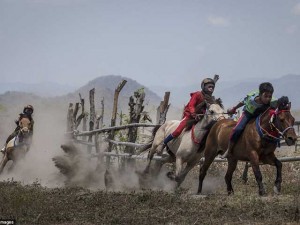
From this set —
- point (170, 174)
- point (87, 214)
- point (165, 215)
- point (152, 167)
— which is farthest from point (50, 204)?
point (152, 167)

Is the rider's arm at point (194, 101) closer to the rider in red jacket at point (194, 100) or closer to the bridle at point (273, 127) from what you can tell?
the rider in red jacket at point (194, 100)

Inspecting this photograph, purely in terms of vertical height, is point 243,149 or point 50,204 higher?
point 243,149

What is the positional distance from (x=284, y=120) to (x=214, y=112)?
7.97 ft

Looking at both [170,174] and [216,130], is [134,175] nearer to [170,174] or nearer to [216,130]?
[170,174]

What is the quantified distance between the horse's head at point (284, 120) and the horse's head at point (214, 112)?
6.86ft

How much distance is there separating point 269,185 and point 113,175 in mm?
4281

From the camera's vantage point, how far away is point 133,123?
1670 cm

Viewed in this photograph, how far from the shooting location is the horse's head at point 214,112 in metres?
11.7

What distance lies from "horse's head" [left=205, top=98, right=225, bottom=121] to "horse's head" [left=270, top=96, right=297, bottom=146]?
6.86ft

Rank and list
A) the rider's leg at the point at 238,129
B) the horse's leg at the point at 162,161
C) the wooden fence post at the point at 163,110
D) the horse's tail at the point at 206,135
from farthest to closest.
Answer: the wooden fence post at the point at 163,110 < the horse's leg at the point at 162,161 < the horse's tail at the point at 206,135 < the rider's leg at the point at 238,129

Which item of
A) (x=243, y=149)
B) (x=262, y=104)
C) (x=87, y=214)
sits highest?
(x=262, y=104)

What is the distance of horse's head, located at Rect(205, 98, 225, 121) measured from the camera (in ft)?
38.5

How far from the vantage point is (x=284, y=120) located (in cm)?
959

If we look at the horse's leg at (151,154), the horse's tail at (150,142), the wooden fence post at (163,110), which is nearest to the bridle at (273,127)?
the horse's leg at (151,154)
